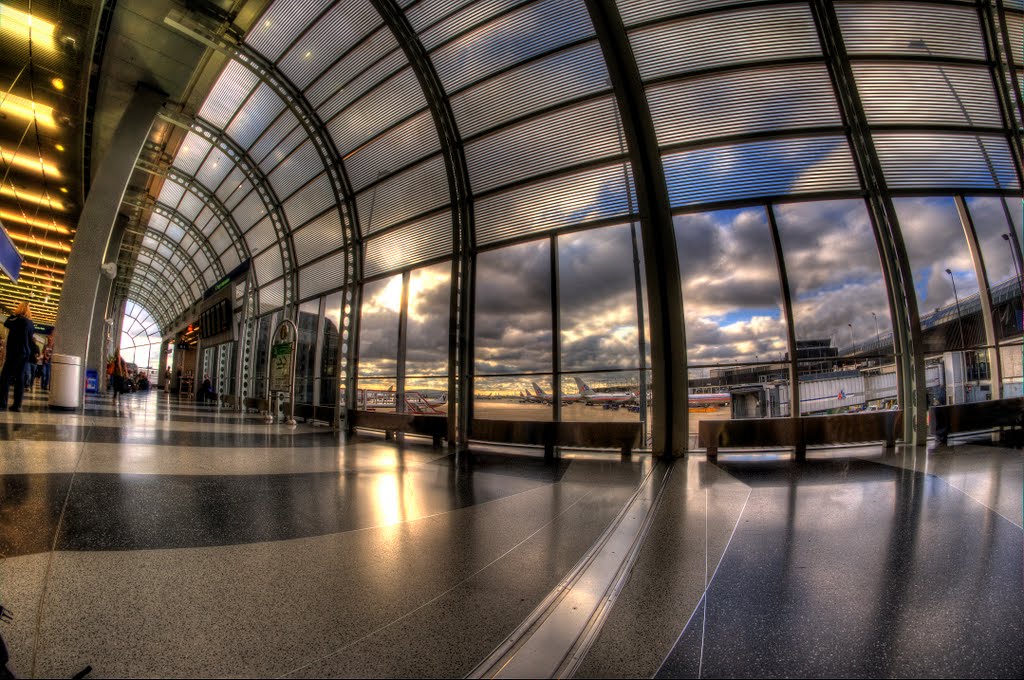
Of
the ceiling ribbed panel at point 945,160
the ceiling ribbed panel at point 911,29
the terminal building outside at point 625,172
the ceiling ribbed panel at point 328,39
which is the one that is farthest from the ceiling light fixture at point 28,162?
the ceiling ribbed panel at point 945,160

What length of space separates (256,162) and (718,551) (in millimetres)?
16827

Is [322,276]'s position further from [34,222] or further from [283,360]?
[34,222]

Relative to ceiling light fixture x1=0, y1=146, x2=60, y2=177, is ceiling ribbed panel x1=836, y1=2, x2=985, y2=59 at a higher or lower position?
lower

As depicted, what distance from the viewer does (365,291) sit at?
12.4 m

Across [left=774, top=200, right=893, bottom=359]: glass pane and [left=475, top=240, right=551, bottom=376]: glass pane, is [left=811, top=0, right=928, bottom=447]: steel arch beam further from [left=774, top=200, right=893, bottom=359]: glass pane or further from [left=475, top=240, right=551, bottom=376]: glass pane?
[left=475, top=240, right=551, bottom=376]: glass pane

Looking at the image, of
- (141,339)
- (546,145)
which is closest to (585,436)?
(546,145)

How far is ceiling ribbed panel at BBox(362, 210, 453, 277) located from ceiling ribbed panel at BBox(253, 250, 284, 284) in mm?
6960

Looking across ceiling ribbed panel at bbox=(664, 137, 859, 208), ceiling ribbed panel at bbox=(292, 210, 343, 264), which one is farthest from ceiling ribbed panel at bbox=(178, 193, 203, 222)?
ceiling ribbed panel at bbox=(664, 137, 859, 208)

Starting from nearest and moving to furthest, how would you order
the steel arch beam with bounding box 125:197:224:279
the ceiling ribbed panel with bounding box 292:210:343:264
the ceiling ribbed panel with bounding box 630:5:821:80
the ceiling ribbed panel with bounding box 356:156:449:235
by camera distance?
the ceiling ribbed panel with bounding box 630:5:821:80
the ceiling ribbed panel with bounding box 356:156:449:235
the ceiling ribbed panel with bounding box 292:210:343:264
the steel arch beam with bounding box 125:197:224:279

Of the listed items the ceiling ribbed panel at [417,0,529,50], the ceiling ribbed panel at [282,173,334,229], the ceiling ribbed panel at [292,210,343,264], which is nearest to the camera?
the ceiling ribbed panel at [417,0,529,50]

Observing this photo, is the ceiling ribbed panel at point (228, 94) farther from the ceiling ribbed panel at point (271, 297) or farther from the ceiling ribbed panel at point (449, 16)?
the ceiling ribbed panel at point (271, 297)

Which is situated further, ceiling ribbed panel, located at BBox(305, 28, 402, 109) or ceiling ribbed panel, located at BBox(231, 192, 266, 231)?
ceiling ribbed panel, located at BBox(231, 192, 266, 231)

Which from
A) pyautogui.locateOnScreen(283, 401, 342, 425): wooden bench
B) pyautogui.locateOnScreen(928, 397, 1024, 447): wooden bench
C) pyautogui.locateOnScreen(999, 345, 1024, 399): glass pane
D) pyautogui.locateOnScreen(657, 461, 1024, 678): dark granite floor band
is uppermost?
pyautogui.locateOnScreen(999, 345, 1024, 399): glass pane

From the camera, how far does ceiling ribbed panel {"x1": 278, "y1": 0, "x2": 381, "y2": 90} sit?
817cm
